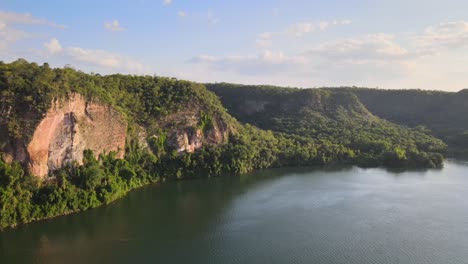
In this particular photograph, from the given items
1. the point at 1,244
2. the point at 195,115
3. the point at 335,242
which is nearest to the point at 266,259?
the point at 335,242

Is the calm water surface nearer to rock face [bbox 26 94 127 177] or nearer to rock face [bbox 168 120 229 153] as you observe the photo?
rock face [bbox 26 94 127 177]

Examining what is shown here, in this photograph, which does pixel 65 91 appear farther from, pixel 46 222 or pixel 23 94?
pixel 46 222

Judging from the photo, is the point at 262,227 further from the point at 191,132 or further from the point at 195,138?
the point at 191,132

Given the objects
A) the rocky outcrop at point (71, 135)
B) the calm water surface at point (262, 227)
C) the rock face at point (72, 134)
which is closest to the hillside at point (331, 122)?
the calm water surface at point (262, 227)

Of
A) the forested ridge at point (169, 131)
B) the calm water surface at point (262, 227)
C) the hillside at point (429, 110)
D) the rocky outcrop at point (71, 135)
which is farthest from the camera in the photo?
the hillside at point (429, 110)

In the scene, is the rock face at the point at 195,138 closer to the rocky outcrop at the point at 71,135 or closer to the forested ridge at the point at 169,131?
the forested ridge at the point at 169,131
